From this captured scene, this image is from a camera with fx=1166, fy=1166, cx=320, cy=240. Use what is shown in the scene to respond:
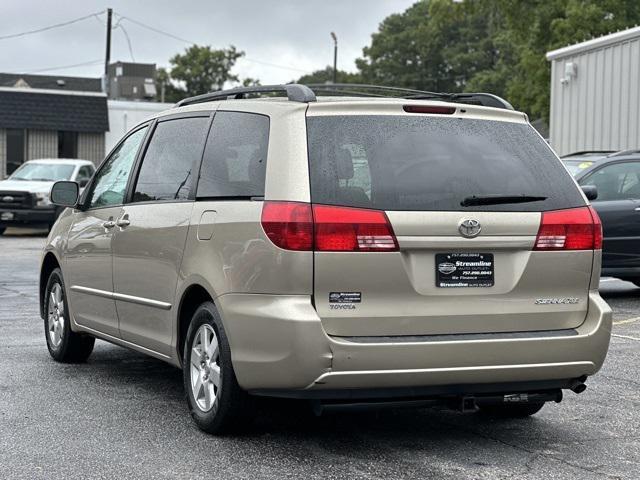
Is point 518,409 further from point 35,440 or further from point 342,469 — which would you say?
point 35,440

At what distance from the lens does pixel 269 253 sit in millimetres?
5414

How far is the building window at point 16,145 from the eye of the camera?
42500 mm

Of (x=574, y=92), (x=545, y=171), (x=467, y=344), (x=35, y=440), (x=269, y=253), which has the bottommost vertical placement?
(x=35, y=440)

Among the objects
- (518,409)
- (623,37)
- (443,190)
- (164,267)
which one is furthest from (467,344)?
(623,37)

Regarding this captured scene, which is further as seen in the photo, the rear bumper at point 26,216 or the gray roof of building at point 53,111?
the gray roof of building at point 53,111

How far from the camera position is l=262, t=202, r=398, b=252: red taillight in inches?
210

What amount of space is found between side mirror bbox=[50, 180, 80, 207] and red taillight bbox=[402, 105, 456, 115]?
3.22m

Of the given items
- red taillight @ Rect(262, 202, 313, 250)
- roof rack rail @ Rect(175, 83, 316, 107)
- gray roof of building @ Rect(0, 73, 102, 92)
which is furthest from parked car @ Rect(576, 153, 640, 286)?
gray roof of building @ Rect(0, 73, 102, 92)

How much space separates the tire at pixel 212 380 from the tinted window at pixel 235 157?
627 mm

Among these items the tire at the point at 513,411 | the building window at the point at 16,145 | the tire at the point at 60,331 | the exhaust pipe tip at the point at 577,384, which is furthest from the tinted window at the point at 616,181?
the building window at the point at 16,145

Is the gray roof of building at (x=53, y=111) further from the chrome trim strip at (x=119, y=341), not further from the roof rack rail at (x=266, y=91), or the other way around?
the roof rack rail at (x=266, y=91)

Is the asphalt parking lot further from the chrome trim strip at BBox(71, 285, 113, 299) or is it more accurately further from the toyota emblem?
the toyota emblem

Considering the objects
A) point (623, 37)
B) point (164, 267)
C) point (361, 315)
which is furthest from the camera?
point (623, 37)

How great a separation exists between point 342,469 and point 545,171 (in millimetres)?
1826
